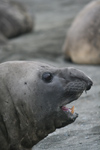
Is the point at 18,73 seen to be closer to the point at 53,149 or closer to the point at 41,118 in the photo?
the point at 41,118

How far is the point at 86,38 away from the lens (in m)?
6.93

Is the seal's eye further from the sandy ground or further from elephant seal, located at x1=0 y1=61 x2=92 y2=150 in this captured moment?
the sandy ground

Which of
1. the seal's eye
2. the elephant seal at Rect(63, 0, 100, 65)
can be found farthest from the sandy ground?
the seal's eye

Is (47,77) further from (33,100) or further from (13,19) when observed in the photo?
(13,19)

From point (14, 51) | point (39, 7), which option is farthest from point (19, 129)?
point (39, 7)

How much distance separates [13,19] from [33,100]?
8.03 metres

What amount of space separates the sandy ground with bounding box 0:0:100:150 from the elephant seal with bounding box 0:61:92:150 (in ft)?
1.42

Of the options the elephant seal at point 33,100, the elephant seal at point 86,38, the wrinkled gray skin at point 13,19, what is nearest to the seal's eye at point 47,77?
the elephant seal at point 33,100

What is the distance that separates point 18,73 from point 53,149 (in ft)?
2.51

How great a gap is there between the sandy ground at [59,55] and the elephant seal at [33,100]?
1.42 feet

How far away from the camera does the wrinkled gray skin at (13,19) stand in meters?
10.8

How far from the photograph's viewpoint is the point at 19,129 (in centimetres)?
333

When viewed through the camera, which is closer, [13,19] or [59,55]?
[59,55]

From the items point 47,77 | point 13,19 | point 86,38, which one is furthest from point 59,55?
point 47,77
